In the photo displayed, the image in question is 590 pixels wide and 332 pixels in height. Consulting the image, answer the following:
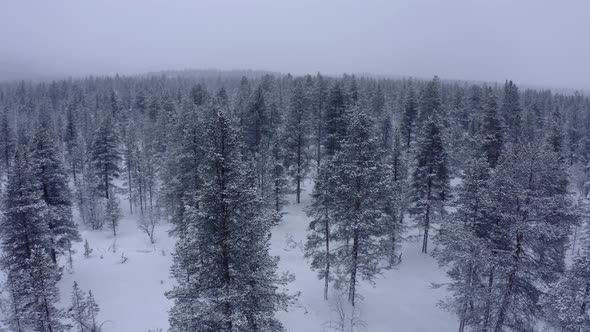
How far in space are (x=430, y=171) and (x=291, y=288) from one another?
14.8m

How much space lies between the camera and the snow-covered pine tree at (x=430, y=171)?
29.6 metres

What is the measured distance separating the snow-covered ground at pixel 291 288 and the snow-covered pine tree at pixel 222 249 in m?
9.68

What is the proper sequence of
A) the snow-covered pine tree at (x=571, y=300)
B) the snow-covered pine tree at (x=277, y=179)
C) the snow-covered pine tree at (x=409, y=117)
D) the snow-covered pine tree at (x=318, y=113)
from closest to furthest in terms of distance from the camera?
the snow-covered pine tree at (x=571, y=300), the snow-covered pine tree at (x=277, y=179), the snow-covered pine tree at (x=318, y=113), the snow-covered pine tree at (x=409, y=117)

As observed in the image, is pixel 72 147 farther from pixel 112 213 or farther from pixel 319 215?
pixel 319 215

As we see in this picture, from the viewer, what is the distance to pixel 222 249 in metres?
14.0

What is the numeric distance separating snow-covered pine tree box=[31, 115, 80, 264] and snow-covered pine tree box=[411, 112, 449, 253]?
29.3 metres

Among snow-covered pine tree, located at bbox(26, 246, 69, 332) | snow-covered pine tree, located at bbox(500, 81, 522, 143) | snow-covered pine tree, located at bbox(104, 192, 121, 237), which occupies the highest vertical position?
snow-covered pine tree, located at bbox(500, 81, 522, 143)

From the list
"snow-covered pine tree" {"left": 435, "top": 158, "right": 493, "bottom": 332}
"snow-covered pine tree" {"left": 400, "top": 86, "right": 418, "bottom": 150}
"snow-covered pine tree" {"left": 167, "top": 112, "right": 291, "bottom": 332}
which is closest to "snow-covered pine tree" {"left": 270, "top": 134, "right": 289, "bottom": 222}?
"snow-covered pine tree" {"left": 435, "top": 158, "right": 493, "bottom": 332}

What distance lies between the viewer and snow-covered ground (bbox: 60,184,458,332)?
23.5m

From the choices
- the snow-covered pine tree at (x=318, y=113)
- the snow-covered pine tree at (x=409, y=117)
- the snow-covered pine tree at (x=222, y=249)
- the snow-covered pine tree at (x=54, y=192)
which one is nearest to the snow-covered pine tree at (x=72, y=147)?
the snow-covered pine tree at (x=54, y=192)

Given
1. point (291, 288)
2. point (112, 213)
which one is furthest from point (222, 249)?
point (112, 213)

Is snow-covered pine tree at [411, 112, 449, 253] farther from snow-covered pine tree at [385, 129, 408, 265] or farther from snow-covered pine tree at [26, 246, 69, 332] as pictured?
snow-covered pine tree at [26, 246, 69, 332]

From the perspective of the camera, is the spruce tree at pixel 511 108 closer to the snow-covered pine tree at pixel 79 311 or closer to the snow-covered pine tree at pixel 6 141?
the snow-covered pine tree at pixel 79 311

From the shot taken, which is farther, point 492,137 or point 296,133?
point 296,133
